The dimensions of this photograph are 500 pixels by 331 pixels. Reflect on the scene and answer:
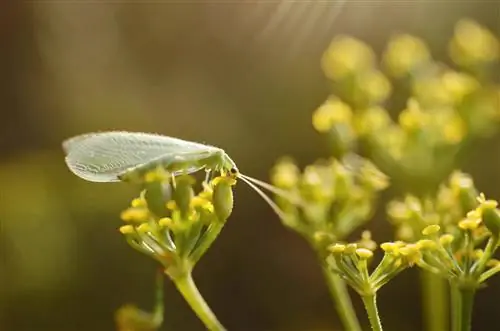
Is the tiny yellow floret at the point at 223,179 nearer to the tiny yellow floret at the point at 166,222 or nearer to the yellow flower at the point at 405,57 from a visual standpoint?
the tiny yellow floret at the point at 166,222

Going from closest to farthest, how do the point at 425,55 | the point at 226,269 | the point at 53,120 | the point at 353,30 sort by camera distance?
the point at 425,55 → the point at 226,269 → the point at 53,120 → the point at 353,30

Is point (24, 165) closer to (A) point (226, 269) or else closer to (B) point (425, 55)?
(A) point (226, 269)

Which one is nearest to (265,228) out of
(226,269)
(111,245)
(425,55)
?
(226,269)

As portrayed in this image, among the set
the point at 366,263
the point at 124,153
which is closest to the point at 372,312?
the point at 366,263

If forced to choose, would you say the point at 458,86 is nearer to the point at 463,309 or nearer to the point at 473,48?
the point at 473,48

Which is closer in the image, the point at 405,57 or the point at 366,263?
the point at 366,263

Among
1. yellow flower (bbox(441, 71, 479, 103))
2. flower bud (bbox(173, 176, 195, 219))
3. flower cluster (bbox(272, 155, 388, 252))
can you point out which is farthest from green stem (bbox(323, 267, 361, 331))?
yellow flower (bbox(441, 71, 479, 103))
